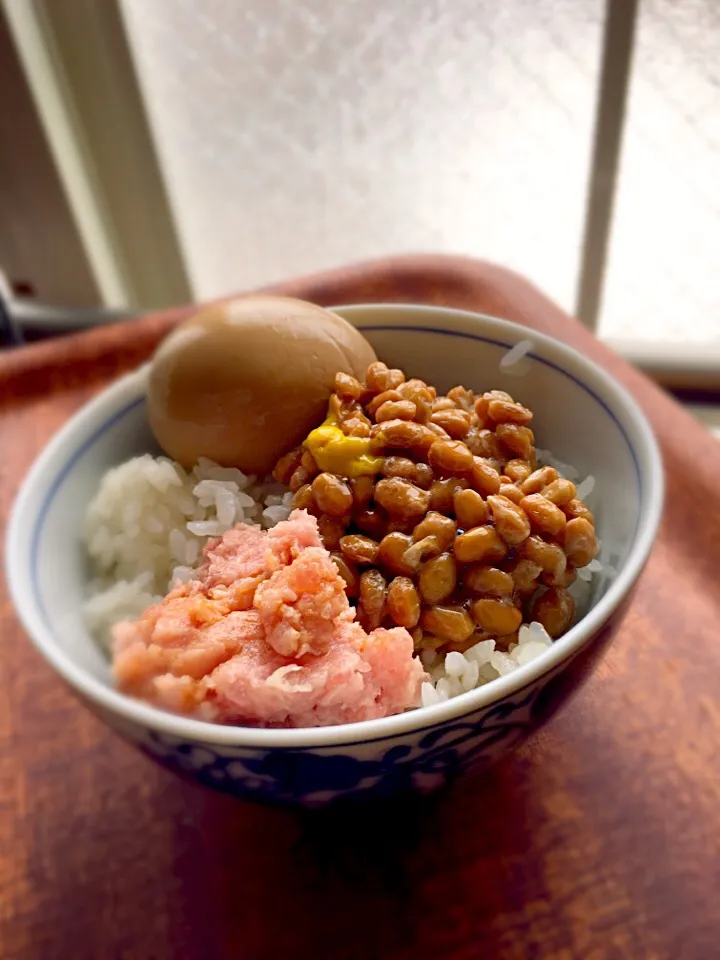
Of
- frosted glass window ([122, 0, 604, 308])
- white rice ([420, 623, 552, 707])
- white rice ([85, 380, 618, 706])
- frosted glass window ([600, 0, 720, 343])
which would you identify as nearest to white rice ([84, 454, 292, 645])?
white rice ([85, 380, 618, 706])

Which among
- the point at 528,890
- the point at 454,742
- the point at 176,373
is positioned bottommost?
the point at 528,890

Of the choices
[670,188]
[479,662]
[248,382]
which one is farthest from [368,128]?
[479,662]

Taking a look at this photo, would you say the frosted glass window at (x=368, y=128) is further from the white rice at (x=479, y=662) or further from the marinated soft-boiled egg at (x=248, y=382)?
the white rice at (x=479, y=662)

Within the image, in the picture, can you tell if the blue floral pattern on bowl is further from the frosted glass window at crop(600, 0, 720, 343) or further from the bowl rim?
the frosted glass window at crop(600, 0, 720, 343)

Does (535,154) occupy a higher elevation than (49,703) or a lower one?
higher

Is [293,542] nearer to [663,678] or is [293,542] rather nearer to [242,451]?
[242,451]

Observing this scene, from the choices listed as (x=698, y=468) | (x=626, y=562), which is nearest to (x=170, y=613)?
(x=626, y=562)

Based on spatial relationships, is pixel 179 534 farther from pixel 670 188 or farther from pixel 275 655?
pixel 670 188
